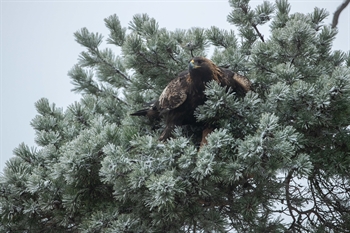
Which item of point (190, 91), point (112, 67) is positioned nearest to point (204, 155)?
point (190, 91)

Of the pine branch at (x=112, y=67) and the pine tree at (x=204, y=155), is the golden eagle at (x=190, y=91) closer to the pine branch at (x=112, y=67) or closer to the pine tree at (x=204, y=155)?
the pine tree at (x=204, y=155)

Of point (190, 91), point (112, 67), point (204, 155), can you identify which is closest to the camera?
point (204, 155)

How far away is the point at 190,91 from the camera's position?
95cm

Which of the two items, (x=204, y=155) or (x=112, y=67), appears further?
(x=112, y=67)

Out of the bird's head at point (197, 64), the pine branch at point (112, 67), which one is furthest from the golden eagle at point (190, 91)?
the pine branch at point (112, 67)

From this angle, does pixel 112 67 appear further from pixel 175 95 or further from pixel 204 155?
pixel 204 155

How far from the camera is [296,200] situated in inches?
38.4

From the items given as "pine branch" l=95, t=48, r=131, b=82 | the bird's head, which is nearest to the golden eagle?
the bird's head

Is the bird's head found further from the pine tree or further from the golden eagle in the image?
the pine tree

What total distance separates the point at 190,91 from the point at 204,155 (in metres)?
0.24

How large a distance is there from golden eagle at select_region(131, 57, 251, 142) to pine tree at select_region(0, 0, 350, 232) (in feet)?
0.14

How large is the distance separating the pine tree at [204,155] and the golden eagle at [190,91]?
0.14ft

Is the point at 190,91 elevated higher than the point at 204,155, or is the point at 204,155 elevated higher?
the point at 190,91

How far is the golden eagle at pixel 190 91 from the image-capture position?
95 centimetres
